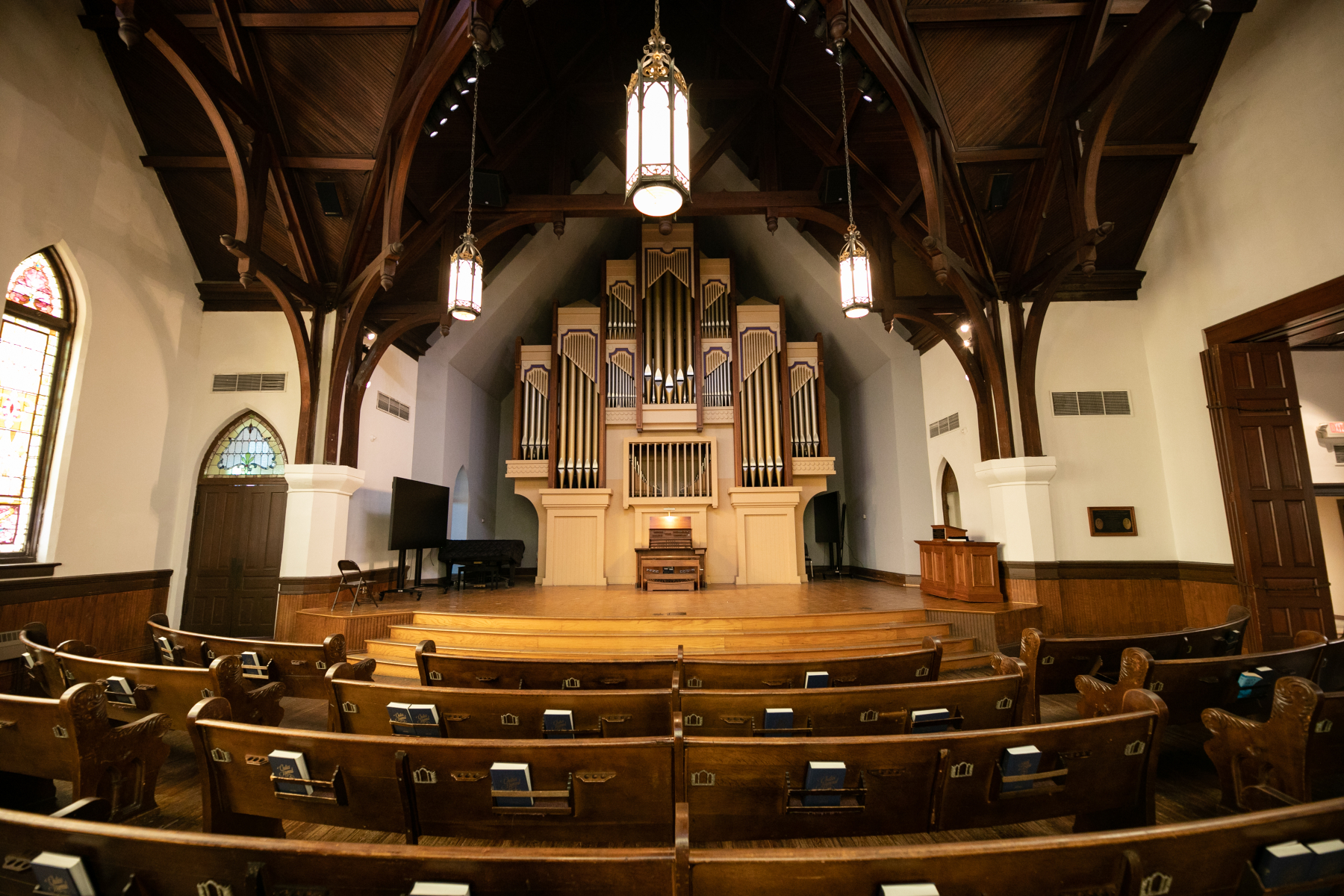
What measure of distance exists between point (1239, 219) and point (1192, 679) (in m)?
5.16

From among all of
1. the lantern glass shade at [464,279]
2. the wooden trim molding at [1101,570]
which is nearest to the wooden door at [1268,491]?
the wooden trim molding at [1101,570]

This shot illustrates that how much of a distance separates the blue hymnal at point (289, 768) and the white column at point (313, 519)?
5.30 m

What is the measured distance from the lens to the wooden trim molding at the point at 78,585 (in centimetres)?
480

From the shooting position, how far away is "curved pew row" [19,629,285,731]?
8.39ft

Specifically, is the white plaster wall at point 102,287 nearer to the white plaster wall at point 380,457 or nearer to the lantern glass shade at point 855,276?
the white plaster wall at point 380,457

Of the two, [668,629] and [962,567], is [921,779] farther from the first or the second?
[962,567]

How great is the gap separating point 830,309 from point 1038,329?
357 centimetres

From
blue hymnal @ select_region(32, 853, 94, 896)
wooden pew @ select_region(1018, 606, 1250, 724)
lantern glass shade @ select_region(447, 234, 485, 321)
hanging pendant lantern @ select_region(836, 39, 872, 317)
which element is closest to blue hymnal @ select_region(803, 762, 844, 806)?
blue hymnal @ select_region(32, 853, 94, 896)

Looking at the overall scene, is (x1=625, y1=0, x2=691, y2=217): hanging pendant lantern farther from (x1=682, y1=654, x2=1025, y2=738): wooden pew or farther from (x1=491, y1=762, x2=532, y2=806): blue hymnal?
(x1=491, y1=762, x2=532, y2=806): blue hymnal

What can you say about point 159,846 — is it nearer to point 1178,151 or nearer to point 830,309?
point 1178,151

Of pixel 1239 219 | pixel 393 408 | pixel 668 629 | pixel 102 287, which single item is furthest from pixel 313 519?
pixel 1239 219

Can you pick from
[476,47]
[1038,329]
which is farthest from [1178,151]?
[476,47]

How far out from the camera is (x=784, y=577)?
909 cm

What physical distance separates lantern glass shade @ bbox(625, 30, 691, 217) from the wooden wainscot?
5.39 meters
